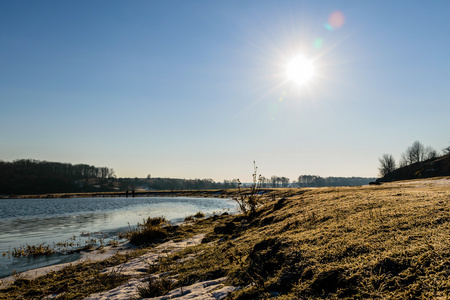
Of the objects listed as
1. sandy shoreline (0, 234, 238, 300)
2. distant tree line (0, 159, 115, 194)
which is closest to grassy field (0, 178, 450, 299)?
sandy shoreline (0, 234, 238, 300)

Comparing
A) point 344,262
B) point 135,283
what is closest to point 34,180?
point 135,283

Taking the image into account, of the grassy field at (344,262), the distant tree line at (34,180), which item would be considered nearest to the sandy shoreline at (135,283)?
the grassy field at (344,262)

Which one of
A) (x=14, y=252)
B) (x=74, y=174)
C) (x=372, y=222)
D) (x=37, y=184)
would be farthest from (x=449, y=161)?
(x=74, y=174)

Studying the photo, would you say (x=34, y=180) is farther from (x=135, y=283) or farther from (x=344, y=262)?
(x=344, y=262)

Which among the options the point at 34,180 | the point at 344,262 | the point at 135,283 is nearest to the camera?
the point at 344,262

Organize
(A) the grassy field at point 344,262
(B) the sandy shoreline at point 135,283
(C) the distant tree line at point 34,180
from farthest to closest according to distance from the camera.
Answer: (C) the distant tree line at point 34,180, (B) the sandy shoreline at point 135,283, (A) the grassy field at point 344,262

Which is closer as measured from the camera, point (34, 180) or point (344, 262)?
point (344, 262)

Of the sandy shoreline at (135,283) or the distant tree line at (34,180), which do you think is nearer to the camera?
the sandy shoreline at (135,283)

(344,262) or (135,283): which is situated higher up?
(344,262)

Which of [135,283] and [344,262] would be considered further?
[135,283]

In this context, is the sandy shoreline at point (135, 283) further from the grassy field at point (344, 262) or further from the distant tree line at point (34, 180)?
the distant tree line at point (34, 180)

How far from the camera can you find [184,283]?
5523 mm

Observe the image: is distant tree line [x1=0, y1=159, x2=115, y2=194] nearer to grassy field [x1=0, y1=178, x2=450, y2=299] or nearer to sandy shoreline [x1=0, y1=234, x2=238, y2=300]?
sandy shoreline [x1=0, y1=234, x2=238, y2=300]

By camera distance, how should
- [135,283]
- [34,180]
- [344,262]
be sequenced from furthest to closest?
[34,180]
[135,283]
[344,262]
